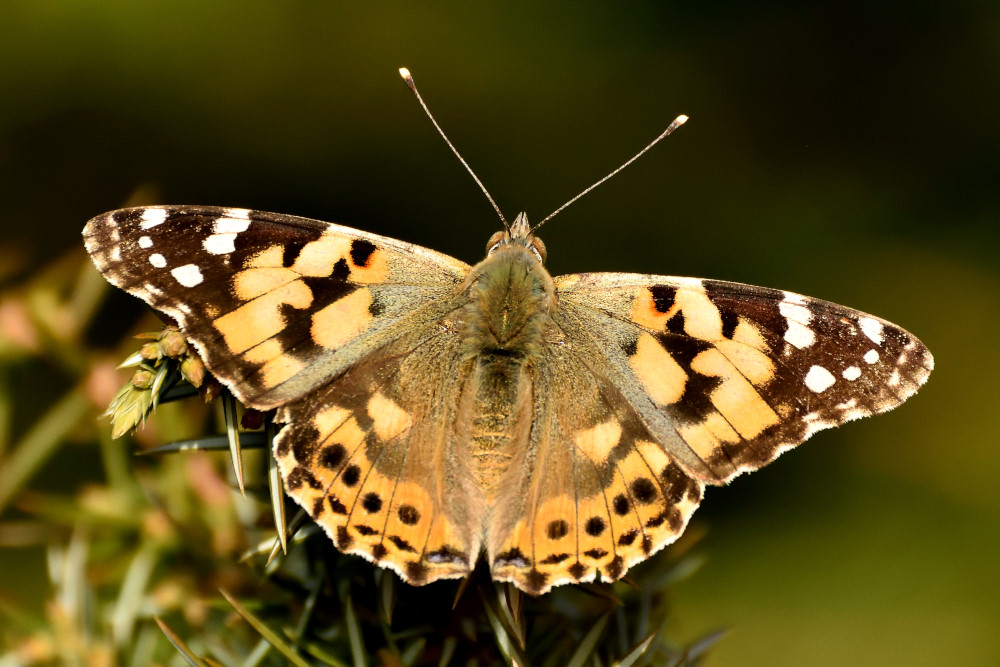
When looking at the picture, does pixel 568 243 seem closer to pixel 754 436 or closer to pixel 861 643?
pixel 754 436

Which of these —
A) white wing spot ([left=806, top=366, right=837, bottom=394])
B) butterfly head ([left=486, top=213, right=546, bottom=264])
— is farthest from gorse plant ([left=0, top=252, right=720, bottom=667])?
butterfly head ([left=486, top=213, right=546, bottom=264])

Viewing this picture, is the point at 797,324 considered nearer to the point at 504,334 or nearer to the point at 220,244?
the point at 504,334

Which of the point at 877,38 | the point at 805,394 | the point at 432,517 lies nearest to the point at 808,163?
the point at 877,38

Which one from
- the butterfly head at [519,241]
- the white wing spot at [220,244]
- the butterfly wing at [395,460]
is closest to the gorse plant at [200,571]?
the butterfly wing at [395,460]

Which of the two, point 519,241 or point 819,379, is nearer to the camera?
point 819,379

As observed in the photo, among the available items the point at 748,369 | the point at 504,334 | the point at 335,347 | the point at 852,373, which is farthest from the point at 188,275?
the point at 852,373

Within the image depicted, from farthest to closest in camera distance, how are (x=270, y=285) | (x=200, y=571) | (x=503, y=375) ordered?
(x=503, y=375) < (x=270, y=285) < (x=200, y=571)

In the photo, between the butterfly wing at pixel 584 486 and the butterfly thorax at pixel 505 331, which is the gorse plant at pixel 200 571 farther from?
the butterfly thorax at pixel 505 331
